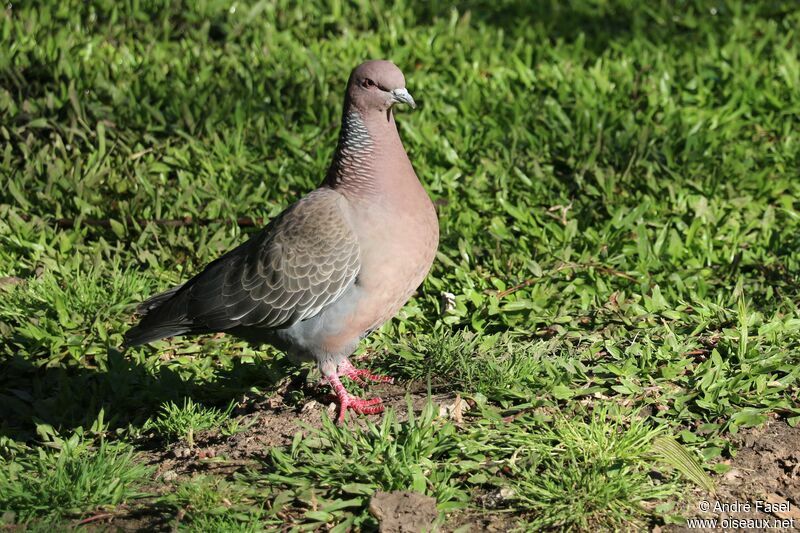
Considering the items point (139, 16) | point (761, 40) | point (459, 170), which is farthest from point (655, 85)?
point (139, 16)

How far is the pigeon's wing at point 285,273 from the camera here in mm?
4121

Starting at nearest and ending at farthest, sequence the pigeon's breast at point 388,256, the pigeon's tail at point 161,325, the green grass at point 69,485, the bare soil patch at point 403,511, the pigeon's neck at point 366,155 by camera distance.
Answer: the bare soil patch at point 403,511, the green grass at point 69,485, the pigeon's breast at point 388,256, the pigeon's neck at point 366,155, the pigeon's tail at point 161,325

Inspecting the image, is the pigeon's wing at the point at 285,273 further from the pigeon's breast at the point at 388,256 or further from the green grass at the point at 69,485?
the green grass at the point at 69,485

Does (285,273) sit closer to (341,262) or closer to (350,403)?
(341,262)

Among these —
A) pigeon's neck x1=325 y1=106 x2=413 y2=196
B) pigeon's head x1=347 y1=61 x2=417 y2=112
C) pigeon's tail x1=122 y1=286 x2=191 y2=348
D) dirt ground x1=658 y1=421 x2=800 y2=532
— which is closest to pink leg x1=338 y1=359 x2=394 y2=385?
pigeon's tail x1=122 y1=286 x2=191 y2=348

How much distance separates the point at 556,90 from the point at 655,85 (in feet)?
2.23

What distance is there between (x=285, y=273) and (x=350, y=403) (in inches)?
24.2

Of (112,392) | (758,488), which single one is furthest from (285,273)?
(758,488)

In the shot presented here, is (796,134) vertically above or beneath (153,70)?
beneath

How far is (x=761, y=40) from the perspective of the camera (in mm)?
7410

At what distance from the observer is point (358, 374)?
14.8 ft

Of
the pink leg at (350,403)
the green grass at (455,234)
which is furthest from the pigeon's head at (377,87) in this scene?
the pink leg at (350,403)

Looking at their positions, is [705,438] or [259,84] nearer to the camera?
[705,438]

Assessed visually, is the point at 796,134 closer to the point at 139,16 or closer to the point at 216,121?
the point at 216,121
